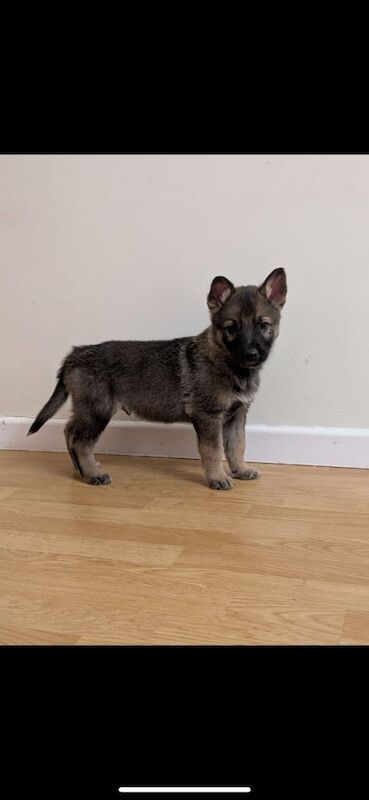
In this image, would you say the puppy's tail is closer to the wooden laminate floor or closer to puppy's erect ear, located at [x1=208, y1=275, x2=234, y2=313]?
the wooden laminate floor

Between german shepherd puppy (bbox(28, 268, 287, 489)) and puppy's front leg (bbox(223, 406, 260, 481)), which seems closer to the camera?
german shepherd puppy (bbox(28, 268, 287, 489))

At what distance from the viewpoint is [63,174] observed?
9.87ft

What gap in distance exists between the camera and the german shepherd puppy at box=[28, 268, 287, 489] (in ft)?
8.32

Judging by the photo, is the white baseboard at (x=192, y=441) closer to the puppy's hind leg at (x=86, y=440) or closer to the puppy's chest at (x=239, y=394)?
the puppy's chest at (x=239, y=394)

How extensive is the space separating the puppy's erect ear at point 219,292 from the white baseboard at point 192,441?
563 mm

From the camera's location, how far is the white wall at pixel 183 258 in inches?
107

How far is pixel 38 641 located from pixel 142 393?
136 centimetres

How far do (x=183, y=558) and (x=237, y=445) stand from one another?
2.89 feet

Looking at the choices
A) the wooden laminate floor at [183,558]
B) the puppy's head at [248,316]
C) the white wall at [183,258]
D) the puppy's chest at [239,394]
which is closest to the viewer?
the wooden laminate floor at [183,558]

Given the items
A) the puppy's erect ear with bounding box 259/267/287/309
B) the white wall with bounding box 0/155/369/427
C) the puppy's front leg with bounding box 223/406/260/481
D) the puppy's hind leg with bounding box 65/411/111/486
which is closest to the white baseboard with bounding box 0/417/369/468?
the white wall with bounding box 0/155/369/427

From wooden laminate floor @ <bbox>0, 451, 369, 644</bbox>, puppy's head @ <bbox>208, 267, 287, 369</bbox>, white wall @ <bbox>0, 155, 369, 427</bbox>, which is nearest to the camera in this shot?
wooden laminate floor @ <bbox>0, 451, 369, 644</bbox>

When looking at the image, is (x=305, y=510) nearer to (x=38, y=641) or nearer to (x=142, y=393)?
(x=142, y=393)

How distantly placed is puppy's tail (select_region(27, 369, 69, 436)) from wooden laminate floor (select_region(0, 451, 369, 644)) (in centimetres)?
20

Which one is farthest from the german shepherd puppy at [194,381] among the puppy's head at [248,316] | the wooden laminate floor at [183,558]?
the wooden laminate floor at [183,558]
